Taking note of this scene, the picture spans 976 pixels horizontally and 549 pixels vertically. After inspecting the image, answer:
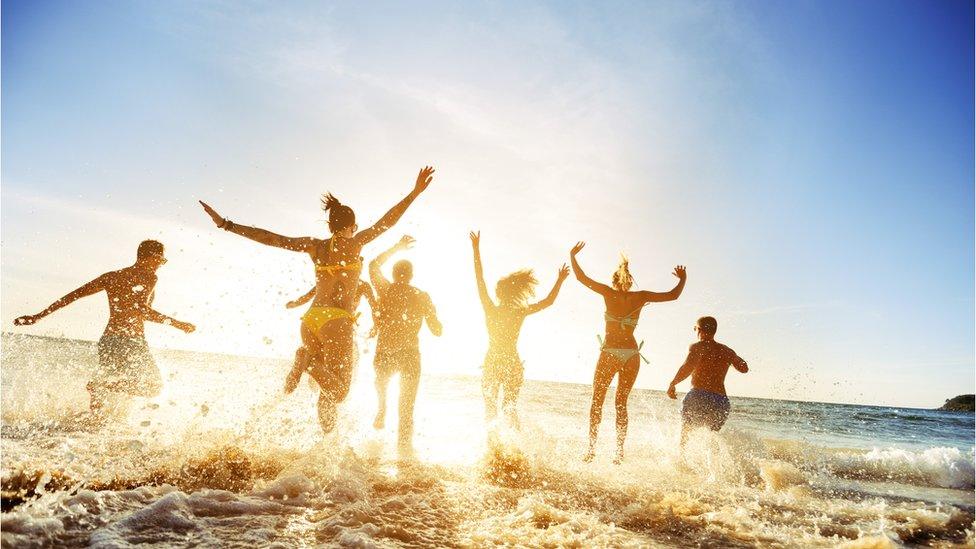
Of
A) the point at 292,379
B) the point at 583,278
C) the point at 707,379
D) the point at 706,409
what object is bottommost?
the point at 706,409

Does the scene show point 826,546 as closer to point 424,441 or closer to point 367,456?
point 367,456

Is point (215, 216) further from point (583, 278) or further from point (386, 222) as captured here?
point (583, 278)

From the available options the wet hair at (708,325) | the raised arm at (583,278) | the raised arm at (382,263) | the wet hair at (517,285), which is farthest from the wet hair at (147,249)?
the wet hair at (708,325)

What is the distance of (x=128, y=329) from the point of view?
6.33 meters

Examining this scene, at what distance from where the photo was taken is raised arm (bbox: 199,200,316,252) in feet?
16.1

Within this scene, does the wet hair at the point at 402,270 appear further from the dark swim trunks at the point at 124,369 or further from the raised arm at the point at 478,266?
the dark swim trunks at the point at 124,369

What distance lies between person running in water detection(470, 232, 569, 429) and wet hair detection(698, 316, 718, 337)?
230 cm

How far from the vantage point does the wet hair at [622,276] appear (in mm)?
7275

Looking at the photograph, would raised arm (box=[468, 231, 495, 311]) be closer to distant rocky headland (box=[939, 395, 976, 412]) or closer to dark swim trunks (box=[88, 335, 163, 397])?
dark swim trunks (box=[88, 335, 163, 397])

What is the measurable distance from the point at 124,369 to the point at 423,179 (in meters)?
4.67

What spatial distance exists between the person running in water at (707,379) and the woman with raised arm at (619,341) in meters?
0.91

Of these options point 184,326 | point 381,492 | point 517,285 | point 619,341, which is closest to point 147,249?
point 184,326

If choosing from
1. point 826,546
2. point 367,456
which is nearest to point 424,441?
point 367,456

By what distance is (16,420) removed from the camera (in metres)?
6.18
